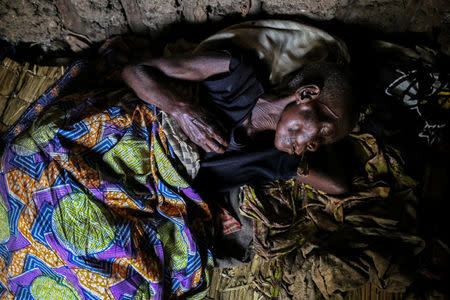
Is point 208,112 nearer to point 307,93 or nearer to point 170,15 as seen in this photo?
point 307,93

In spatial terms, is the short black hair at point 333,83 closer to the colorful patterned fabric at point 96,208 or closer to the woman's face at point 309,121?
the woman's face at point 309,121

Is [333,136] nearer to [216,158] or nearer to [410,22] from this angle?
[216,158]

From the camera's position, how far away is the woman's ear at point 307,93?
4.86 feet

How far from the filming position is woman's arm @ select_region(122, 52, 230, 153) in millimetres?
1507

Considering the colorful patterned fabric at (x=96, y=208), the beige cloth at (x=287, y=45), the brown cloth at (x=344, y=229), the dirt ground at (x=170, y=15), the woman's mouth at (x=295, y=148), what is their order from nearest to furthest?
the colorful patterned fabric at (x=96, y=208) < the brown cloth at (x=344, y=229) < the woman's mouth at (x=295, y=148) < the beige cloth at (x=287, y=45) < the dirt ground at (x=170, y=15)

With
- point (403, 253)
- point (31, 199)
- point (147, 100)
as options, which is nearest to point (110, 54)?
point (147, 100)

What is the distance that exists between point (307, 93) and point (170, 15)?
1.14 meters

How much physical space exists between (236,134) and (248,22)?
2.27 feet

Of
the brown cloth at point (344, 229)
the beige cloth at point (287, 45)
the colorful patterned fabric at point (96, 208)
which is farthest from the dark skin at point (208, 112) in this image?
the brown cloth at point (344, 229)

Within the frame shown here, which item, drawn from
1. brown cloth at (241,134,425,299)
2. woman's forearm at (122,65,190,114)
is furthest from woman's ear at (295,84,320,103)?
brown cloth at (241,134,425,299)

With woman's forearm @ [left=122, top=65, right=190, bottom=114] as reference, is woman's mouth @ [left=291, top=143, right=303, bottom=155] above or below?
below

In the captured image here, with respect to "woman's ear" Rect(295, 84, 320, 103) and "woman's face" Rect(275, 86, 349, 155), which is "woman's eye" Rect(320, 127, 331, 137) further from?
"woman's ear" Rect(295, 84, 320, 103)

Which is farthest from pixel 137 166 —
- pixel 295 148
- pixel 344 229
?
pixel 344 229

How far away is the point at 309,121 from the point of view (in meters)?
1.49
